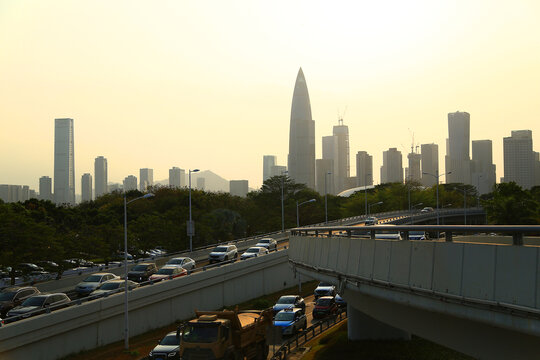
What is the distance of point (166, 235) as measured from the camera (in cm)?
5947

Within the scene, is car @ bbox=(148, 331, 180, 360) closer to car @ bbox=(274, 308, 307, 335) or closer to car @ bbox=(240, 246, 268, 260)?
car @ bbox=(274, 308, 307, 335)

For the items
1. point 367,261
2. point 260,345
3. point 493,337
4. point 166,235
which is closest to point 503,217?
point 166,235

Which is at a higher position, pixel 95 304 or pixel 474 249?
pixel 474 249

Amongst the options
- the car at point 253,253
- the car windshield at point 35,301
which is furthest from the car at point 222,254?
the car windshield at point 35,301

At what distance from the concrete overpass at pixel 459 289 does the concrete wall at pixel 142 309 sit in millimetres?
17065

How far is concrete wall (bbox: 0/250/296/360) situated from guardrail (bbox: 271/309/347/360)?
9.83 metres

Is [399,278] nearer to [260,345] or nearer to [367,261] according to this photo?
[367,261]

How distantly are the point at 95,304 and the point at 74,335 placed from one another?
2.08 meters

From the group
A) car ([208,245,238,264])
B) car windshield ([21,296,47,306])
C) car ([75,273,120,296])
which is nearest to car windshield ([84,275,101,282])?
car ([75,273,120,296])

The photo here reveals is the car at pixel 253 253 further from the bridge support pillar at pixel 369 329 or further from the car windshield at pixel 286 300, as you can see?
the bridge support pillar at pixel 369 329

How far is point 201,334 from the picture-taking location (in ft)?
69.7

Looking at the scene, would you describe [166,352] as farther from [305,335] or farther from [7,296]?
[7,296]

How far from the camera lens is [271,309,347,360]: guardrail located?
26.3m

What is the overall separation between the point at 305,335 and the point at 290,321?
320 cm
